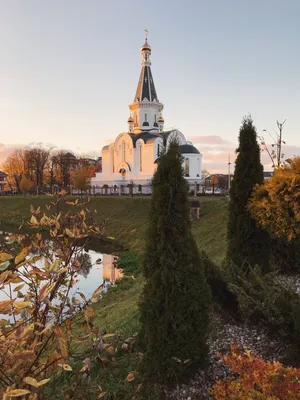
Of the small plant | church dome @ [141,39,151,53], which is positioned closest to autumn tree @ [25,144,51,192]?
church dome @ [141,39,151,53]

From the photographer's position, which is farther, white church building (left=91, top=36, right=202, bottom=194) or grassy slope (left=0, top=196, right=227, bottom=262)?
white church building (left=91, top=36, right=202, bottom=194)

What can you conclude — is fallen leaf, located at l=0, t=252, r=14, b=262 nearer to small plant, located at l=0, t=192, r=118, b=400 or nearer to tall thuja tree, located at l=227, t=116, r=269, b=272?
small plant, located at l=0, t=192, r=118, b=400

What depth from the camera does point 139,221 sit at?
24.7m

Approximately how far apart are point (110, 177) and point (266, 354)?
164 feet

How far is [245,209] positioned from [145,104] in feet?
160

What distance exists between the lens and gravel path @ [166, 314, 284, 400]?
3.83 m

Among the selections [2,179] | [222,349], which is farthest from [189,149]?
[2,179]

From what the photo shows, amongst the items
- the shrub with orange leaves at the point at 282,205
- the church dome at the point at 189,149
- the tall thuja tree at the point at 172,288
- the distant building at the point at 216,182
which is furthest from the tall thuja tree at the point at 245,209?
the church dome at the point at 189,149

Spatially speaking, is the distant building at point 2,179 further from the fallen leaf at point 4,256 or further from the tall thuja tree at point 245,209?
the fallen leaf at point 4,256

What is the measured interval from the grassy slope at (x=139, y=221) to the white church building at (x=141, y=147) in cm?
1575

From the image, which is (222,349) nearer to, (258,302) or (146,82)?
(258,302)

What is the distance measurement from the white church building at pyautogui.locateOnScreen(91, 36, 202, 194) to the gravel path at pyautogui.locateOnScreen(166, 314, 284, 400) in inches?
1685

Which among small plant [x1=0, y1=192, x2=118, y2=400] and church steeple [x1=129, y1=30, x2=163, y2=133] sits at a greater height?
church steeple [x1=129, y1=30, x2=163, y2=133]

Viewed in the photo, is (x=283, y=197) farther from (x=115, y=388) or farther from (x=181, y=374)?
(x=115, y=388)
